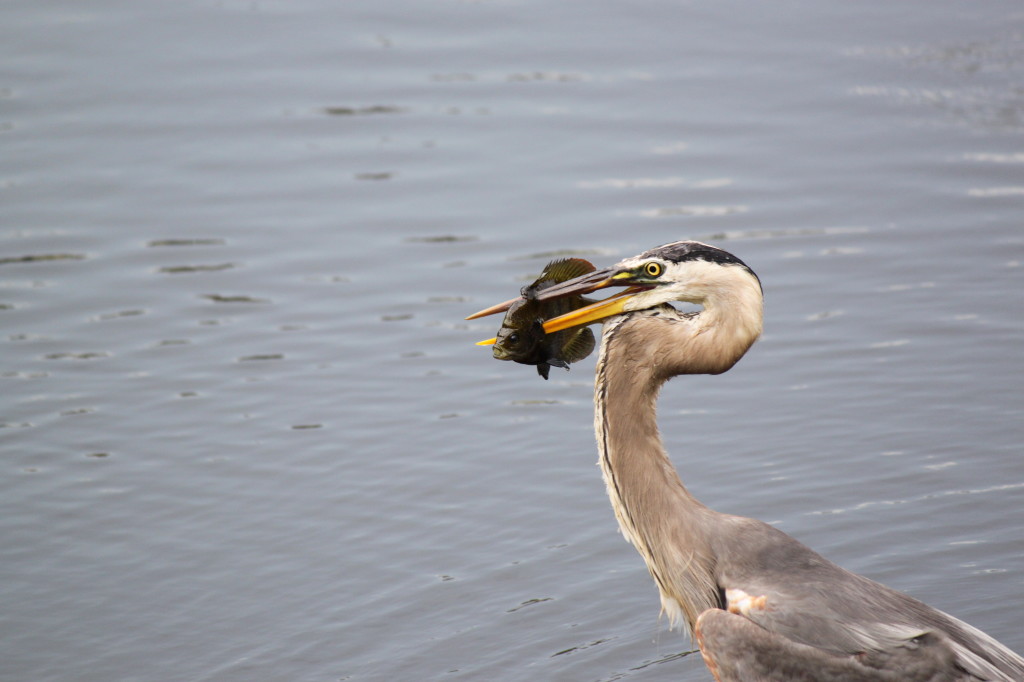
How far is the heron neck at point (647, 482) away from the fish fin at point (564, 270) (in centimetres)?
35

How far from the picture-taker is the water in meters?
7.05

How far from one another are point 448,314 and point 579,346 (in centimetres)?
470

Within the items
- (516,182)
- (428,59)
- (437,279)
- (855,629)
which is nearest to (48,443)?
(437,279)

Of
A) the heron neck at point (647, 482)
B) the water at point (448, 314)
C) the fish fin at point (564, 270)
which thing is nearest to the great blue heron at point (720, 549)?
the heron neck at point (647, 482)

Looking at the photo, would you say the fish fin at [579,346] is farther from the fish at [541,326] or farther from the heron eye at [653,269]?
the heron eye at [653,269]

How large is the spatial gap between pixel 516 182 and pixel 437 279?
183cm

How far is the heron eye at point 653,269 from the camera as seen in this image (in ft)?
16.7

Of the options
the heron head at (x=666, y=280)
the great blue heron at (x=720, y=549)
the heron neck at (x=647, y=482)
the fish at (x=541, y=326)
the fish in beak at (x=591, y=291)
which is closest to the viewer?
the great blue heron at (x=720, y=549)

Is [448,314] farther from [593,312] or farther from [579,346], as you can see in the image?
[593,312]

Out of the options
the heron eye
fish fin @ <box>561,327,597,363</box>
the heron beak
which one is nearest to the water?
fish fin @ <box>561,327,597,363</box>

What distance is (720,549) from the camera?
5.24 metres

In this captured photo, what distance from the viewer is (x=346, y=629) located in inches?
267

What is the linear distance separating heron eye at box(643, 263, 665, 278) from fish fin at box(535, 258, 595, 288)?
380mm

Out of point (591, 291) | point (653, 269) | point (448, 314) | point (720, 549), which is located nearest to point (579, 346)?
point (591, 291)
